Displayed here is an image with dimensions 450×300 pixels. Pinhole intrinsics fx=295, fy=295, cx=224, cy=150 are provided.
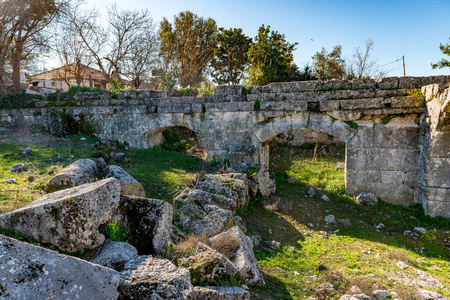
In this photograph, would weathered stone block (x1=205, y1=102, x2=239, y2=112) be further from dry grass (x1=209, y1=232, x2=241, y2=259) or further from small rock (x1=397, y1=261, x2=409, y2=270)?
small rock (x1=397, y1=261, x2=409, y2=270)

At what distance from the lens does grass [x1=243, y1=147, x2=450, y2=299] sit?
14.9 ft

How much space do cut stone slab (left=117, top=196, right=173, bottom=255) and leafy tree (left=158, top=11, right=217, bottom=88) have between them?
76.0 ft

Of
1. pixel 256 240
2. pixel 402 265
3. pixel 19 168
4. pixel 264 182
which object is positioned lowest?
pixel 402 265

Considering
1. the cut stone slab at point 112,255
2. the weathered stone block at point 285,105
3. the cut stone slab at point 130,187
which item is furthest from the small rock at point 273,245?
the weathered stone block at point 285,105

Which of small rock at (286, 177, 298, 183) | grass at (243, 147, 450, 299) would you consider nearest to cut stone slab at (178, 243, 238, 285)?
grass at (243, 147, 450, 299)

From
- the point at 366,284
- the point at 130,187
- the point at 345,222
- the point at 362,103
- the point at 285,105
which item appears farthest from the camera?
the point at 285,105

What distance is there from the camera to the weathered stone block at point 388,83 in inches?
308

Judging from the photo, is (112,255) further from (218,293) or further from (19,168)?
(19,168)

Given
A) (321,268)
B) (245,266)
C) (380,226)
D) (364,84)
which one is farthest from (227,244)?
(364,84)

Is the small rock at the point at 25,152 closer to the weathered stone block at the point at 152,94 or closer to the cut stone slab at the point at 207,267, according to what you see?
the weathered stone block at the point at 152,94

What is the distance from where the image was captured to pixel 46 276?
2.13 meters

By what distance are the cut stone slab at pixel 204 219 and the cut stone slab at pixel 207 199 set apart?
10.2 inches

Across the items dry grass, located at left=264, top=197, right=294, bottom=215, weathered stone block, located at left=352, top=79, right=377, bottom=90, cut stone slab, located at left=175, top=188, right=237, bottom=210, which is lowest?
dry grass, located at left=264, top=197, right=294, bottom=215

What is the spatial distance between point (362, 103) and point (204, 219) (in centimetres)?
548
